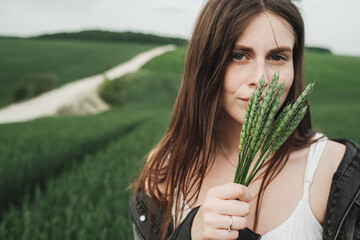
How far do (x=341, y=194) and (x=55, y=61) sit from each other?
42543 millimetres

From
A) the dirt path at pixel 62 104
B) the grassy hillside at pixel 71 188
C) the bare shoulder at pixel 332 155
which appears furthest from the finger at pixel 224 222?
the dirt path at pixel 62 104

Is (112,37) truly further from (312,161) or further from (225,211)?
(225,211)

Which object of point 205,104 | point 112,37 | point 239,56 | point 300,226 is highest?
point 112,37

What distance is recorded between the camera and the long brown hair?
1.43 metres

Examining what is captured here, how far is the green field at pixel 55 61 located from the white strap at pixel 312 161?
26.9 m

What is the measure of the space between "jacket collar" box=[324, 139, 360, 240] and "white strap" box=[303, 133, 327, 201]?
0.32 feet

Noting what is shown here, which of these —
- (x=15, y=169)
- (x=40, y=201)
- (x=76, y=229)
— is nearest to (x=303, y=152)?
(x=76, y=229)

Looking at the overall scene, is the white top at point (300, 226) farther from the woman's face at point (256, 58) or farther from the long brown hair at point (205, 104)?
the woman's face at point (256, 58)

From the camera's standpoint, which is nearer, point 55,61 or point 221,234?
point 221,234

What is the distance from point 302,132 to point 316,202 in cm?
39

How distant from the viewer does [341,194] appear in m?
1.32

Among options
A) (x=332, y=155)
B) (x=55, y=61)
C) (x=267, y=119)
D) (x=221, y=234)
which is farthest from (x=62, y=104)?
(x=267, y=119)

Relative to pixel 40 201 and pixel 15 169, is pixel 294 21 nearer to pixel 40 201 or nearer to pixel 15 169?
pixel 40 201

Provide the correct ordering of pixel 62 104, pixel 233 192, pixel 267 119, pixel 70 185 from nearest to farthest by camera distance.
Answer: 1. pixel 267 119
2. pixel 233 192
3. pixel 70 185
4. pixel 62 104
